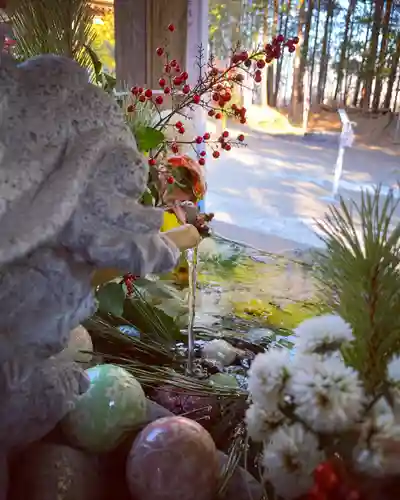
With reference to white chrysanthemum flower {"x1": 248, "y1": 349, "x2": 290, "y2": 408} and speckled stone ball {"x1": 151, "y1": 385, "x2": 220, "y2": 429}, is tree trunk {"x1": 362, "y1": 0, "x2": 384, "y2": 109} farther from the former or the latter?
white chrysanthemum flower {"x1": 248, "y1": 349, "x2": 290, "y2": 408}

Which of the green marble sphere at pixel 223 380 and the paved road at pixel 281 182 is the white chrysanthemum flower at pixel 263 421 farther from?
the paved road at pixel 281 182

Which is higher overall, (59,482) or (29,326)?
(29,326)

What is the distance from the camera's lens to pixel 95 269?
562 millimetres

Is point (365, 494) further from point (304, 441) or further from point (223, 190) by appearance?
point (223, 190)

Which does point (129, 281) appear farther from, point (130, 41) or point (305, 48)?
point (130, 41)

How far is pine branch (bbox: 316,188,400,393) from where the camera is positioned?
507 millimetres

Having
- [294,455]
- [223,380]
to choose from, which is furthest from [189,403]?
[294,455]

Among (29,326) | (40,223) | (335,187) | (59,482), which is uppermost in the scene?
(40,223)

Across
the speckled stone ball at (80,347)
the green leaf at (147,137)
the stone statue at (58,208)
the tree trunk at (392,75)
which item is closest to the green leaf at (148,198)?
the green leaf at (147,137)

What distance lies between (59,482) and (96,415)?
8cm

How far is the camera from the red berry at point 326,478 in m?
0.45

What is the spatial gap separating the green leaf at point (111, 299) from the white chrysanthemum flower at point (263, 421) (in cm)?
47

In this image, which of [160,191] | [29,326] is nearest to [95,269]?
[29,326]

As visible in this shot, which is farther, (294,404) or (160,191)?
(160,191)
